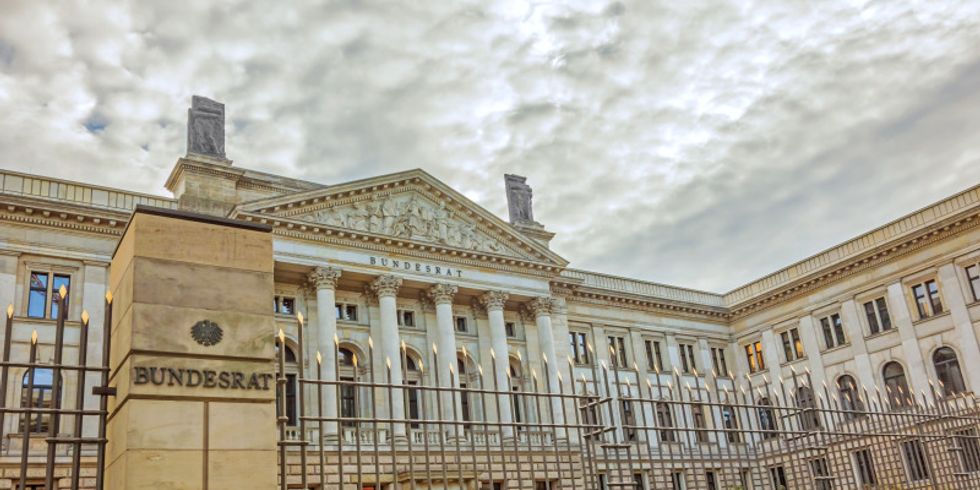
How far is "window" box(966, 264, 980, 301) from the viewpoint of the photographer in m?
41.2

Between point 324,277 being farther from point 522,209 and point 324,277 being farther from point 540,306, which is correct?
point 522,209

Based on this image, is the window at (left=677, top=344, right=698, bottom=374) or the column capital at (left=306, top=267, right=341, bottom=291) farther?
the window at (left=677, top=344, right=698, bottom=374)

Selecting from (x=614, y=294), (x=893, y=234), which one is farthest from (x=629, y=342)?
(x=893, y=234)

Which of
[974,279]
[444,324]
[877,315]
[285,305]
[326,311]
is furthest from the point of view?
[877,315]

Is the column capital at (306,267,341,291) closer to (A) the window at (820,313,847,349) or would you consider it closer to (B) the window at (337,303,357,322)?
(B) the window at (337,303,357,322)

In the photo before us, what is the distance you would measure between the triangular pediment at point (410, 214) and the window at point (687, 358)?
12.4 meters

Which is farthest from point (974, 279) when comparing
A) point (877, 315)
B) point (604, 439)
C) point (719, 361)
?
point (604, 439)

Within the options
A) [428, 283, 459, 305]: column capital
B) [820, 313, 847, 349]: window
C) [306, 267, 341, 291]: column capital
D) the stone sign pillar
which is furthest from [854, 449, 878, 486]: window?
[820, 313, 847, 349]: window

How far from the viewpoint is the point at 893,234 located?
4491 cm

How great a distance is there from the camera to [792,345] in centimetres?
5084

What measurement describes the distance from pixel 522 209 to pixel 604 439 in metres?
39.6

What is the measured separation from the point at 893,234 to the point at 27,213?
4042 centimetres

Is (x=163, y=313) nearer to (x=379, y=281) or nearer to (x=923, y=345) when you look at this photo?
(x=379, y=281)

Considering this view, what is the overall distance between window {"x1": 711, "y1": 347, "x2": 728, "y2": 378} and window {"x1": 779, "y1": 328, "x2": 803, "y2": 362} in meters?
4.53
